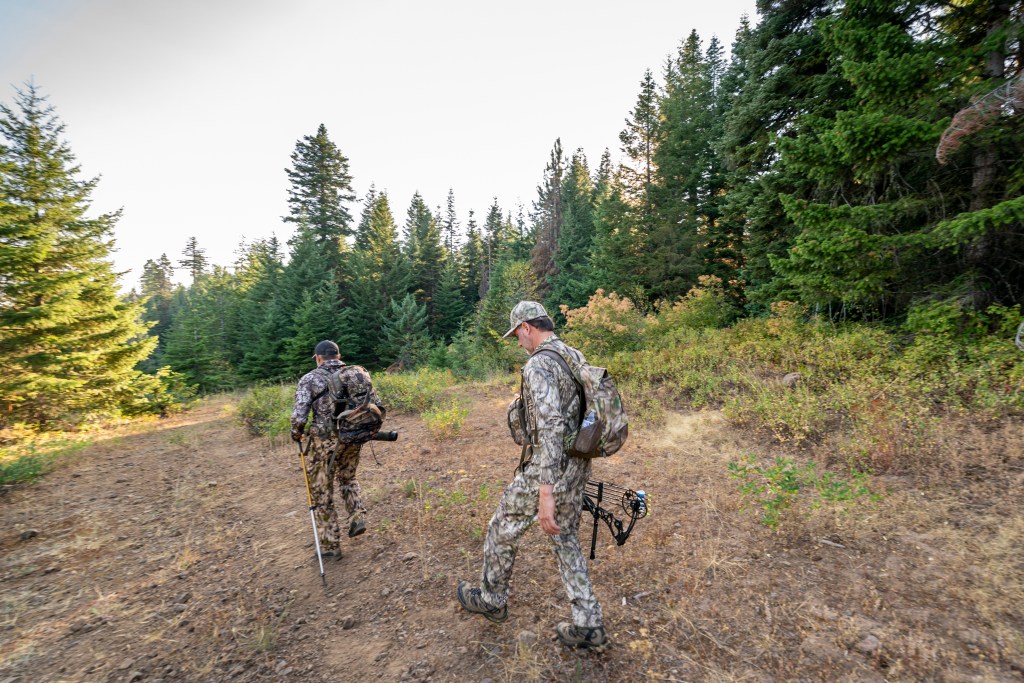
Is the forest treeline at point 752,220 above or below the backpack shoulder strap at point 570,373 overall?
above

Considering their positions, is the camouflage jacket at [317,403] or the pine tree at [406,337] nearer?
the camouflage jacket at [317,403]

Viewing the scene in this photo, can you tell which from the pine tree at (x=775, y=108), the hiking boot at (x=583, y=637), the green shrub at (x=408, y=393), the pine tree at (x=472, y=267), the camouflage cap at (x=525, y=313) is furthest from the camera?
the pine tree at (x=472, y=267)

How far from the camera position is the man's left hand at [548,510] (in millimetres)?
2605

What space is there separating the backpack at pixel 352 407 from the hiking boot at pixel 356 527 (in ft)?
3.53

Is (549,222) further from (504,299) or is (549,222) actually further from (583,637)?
(583,637)

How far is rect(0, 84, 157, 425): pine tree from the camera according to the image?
11.4 metres

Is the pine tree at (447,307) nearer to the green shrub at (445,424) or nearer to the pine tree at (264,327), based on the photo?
the pine tree at (264,327)

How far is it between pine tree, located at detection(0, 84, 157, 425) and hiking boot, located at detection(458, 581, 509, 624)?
1524 cm

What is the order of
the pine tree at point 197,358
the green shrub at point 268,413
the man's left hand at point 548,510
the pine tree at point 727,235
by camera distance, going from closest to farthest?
the man's left hand at point 548,510 → the green shrub at point 268,413 → the pine tree at point 727,235 → the pine tree at point 197,358

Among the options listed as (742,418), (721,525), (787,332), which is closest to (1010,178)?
(787,332)

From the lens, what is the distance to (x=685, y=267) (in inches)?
766

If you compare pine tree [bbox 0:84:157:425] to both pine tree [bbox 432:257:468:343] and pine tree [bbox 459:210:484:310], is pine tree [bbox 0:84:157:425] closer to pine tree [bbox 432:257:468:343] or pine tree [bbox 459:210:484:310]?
pine tree [bbox 432:257:468:343]

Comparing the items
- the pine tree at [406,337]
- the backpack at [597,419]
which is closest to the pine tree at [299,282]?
the pine tree at [406,337]

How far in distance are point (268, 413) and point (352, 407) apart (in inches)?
339
